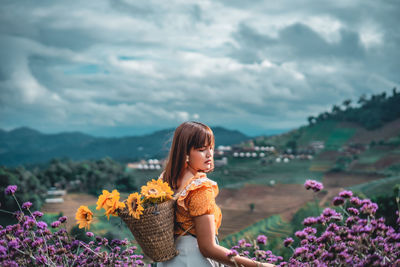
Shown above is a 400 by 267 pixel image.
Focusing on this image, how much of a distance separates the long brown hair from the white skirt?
1.26ft

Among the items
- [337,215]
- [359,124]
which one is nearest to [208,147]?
[337,215]

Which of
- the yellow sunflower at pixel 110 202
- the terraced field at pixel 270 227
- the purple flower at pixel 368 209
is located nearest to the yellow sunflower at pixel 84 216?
the yellow sunflower at pixel 110 202

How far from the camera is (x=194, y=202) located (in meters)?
2.02

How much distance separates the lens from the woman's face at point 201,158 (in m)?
2.26

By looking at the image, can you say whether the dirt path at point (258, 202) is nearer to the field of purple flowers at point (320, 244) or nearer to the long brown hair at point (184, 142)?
the field of purple flowers at point (320, 244)

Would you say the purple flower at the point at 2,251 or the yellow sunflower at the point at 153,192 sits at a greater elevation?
the yellow sunflower at the point at 153,192

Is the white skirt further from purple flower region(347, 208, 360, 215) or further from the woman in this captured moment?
purple flower region(347, 208, 360, 215)

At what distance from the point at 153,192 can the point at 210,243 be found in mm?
412

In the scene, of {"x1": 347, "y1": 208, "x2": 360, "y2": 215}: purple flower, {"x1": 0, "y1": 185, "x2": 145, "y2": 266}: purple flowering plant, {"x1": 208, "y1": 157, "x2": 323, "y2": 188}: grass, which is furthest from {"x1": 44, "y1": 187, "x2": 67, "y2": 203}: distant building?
{"x1": 347, "y1": 208, "x2": 360, "y2": 215}: purple flower

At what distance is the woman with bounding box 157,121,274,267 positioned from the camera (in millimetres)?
2020

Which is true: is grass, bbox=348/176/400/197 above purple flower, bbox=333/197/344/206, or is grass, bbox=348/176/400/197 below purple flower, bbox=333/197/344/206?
below

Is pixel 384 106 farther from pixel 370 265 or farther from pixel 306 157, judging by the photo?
pixel 370 265

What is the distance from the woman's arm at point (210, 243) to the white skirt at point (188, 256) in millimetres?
113

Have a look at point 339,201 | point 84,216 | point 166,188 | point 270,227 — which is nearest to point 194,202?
point 166,188
